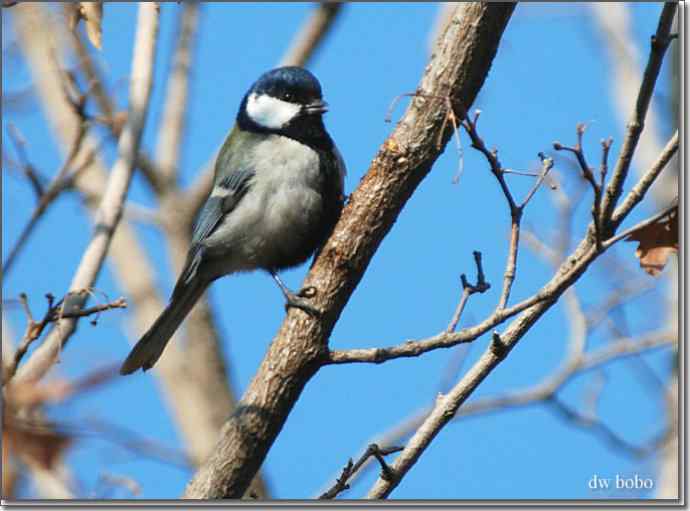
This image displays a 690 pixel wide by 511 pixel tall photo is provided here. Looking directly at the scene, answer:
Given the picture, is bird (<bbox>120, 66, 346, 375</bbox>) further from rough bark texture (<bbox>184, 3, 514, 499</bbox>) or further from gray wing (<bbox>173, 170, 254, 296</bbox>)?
rough bark texture (<bbox>184, 3, 514, 499</bbox>)

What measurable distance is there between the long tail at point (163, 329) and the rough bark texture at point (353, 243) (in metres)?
0.96

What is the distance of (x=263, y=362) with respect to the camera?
12.3 ft

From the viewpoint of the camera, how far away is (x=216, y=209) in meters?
4.85

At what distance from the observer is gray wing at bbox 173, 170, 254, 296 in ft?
15.7

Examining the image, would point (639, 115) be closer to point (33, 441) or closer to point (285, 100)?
point (33, 441)

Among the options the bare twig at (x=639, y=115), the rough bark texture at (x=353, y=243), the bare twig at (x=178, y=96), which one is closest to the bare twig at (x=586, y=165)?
the bare twig at (x=639, y=115)

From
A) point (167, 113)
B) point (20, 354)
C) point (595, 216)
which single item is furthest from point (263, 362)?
point (167, 113)

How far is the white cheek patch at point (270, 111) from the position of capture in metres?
4.90

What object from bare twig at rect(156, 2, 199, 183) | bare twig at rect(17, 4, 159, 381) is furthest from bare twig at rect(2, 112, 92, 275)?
bare twig at rect(156, 2, 199, 183)

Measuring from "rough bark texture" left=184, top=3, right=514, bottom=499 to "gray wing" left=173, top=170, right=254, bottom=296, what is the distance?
1.08m

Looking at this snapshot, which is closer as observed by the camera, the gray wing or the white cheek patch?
the gray wing

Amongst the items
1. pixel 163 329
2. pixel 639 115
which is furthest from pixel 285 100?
pixel 639 115

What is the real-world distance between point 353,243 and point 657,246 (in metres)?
1.05

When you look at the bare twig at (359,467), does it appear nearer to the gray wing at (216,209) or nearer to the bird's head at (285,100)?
the gray wing at (216,209)
